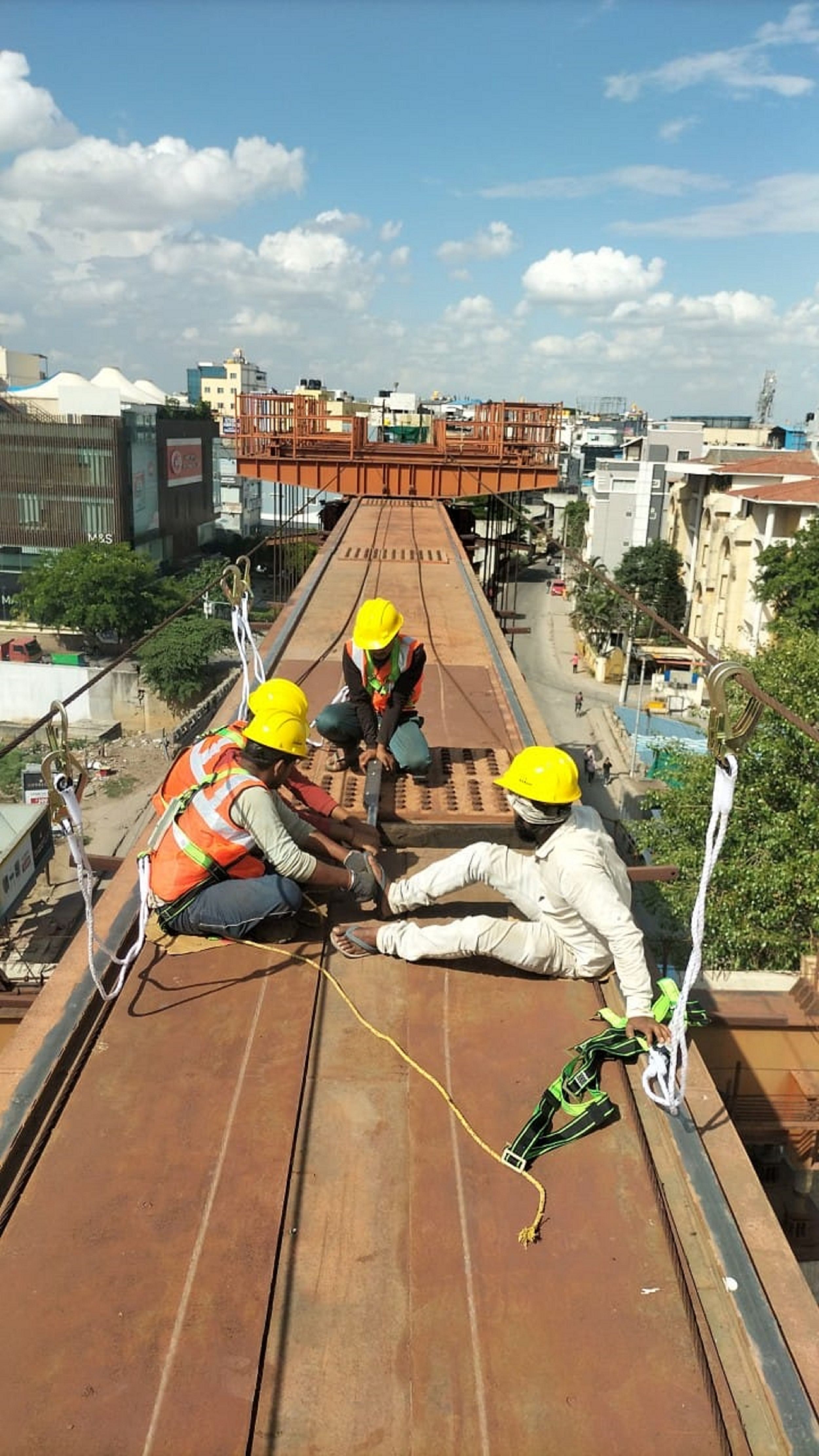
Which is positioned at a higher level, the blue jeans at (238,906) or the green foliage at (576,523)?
the blue jeans at (238,906)

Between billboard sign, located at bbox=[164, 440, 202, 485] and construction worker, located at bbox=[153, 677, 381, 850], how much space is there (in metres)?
46.2

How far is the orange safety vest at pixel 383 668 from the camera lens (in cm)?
472

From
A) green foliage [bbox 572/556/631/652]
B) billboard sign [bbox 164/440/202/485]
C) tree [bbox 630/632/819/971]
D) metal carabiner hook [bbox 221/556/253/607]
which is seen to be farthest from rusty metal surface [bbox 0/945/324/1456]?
billboard sign [bbox 164/440/202/485]

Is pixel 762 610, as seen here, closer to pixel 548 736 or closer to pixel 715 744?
pixel 548 736

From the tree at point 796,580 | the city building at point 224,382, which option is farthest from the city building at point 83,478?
the city building at point 224,382

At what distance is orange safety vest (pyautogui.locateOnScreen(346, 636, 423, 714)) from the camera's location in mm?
4719

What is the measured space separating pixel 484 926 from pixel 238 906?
3.06ft

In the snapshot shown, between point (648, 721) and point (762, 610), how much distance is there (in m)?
4.87

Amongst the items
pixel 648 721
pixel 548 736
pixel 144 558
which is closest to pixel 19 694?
pixel 144 558

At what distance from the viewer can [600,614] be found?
121ft

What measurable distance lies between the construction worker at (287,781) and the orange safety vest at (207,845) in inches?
6.5

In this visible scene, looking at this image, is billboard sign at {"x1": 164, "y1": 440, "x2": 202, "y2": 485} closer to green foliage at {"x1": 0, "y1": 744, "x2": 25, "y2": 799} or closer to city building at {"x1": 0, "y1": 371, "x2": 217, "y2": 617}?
city building at {"x1": 0, "y1": 371, "x2": 217, "y2": 617}

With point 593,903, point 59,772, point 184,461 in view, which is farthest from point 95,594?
point 593,903

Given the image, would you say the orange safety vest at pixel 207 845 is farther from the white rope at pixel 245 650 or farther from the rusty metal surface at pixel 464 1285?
the white rope at pixel 245 650
